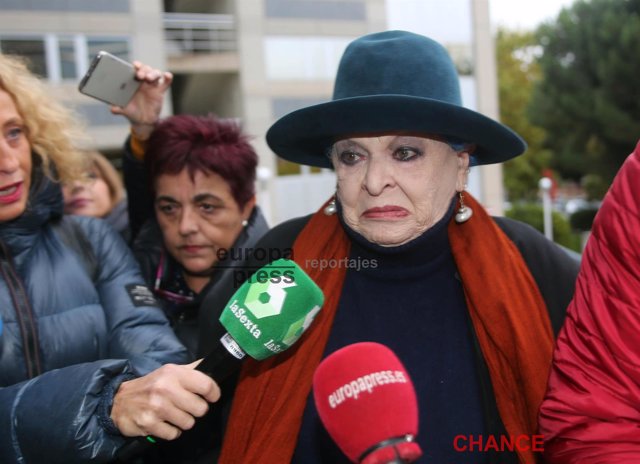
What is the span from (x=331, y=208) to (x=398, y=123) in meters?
0.38

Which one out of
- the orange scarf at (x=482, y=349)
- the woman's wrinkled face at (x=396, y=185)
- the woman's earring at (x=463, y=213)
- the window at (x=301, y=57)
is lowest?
the orange scarf at (x=482, y=349)

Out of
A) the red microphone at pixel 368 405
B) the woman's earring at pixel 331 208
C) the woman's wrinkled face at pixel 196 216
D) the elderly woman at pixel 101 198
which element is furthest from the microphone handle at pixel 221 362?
the elderly woman at pixel 101 198

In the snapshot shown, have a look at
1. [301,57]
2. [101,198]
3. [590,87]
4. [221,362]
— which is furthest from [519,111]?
[221,362]

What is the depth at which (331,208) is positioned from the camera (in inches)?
72.6

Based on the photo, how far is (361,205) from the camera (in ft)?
5.45

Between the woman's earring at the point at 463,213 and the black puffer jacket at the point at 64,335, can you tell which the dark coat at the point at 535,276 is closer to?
the woman's earring at the point at 463,213

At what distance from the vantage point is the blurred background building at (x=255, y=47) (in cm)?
1320

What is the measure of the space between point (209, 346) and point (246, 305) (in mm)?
636

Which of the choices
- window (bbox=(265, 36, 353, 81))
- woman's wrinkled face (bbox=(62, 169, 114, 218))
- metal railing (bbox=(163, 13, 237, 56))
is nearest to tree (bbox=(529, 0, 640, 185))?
A: window (bbox=(265, 36, 353, 81))

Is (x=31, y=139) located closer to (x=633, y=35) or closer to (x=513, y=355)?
(x=513, y=355)

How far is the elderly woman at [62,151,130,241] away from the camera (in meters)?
3.15

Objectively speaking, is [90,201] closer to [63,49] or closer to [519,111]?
[63,49]

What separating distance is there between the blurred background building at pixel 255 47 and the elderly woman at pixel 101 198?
918 cm

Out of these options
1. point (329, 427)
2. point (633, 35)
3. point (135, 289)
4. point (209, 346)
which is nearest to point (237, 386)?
point (209, 346)
